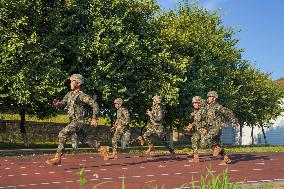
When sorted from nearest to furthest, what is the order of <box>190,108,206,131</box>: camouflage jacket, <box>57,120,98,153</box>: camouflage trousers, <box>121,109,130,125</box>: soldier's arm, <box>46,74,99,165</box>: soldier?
1. <box>57,120,98,153</box>: camouflage trousers
2. <box>46,74,99,165</box>: soldier
3. <box>190,108,206,131</box>: camouflage jacket
4. <box>121,109,130,125</box>: soldier's arm

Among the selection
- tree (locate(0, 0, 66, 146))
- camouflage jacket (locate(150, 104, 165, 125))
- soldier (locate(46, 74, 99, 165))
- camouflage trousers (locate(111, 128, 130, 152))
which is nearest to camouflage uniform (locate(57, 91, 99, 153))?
soldier (locate(46, 74, 99, 165))

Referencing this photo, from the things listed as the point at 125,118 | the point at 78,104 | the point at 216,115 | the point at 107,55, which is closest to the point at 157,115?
the point at 125,118

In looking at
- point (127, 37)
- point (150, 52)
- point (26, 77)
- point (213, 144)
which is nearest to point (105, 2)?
point (127, 37)

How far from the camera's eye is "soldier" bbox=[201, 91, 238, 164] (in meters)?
14.4

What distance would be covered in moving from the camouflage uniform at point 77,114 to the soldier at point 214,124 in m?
3.86

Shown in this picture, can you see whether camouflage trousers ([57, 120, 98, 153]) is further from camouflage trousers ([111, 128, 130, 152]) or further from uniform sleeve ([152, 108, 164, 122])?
uniform sleeve ([152, 108, 164, 122])

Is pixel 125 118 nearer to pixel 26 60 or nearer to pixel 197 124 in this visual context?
pixel 197 124

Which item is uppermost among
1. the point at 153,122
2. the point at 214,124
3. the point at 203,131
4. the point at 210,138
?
the point at 153,122

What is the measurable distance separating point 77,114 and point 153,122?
14.4 ft

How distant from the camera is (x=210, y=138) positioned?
47.1ft

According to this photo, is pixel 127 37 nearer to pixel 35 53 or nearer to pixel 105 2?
pixel 105 2

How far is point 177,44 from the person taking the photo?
3481 cm

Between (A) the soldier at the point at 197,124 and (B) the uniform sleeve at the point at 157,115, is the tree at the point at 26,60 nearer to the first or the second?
(B) the uniform sleeve at the point at 157,115

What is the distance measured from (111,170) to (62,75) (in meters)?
14.0
